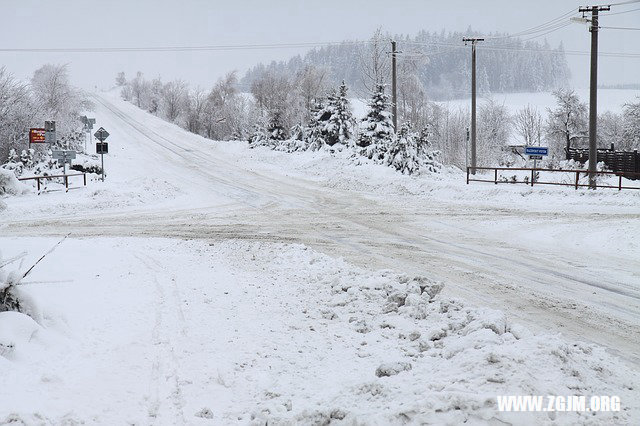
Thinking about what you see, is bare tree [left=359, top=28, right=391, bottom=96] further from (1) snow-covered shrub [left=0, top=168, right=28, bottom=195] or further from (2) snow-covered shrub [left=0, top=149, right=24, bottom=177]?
(1) snow-covered shrub [left=0, top=168, right=28, bottom=195]

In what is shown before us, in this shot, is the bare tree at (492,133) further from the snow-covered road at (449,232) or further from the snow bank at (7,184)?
the snow bank at (7,184)

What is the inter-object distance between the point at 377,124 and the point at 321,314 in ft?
97.4

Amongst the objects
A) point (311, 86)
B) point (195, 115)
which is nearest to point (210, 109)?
point (195, 115)

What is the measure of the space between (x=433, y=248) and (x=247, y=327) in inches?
258

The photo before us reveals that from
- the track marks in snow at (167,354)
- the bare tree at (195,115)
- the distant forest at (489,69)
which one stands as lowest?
the track marks in snow at (167,354)

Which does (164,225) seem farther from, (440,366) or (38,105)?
(38,105)

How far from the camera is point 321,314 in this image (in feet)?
26.6

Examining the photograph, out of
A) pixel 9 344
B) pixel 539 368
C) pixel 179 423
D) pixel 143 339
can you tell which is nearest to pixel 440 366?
pixel 539 368

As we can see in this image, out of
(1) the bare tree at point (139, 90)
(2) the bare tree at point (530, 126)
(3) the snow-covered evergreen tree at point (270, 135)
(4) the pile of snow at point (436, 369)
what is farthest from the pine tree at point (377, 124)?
(1) the bare tree at point (139, 90)

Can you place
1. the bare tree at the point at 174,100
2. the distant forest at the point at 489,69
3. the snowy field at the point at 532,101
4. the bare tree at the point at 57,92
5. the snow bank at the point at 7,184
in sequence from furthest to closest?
1. the distant forest at the point at 489,69
2. the snowy field at the point at 532,101
3. the bare tree at the point at 174,100
4. the bare tree at the point at 57,92
5. the snow bank at the point at 7,184

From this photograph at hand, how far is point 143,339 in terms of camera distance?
23.8ft

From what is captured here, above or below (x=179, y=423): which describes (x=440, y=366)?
above

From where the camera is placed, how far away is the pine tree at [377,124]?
35938 mm

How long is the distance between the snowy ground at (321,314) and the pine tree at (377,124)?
17.1 m
